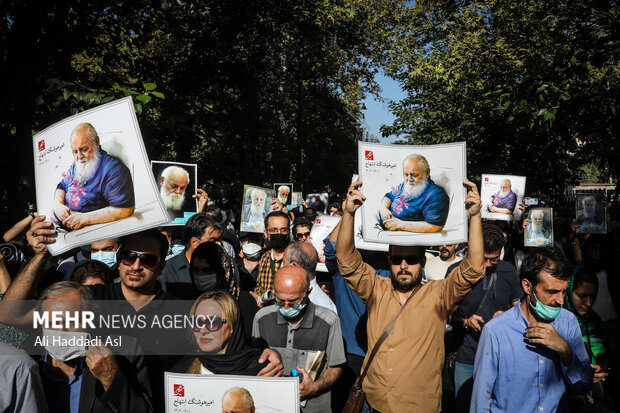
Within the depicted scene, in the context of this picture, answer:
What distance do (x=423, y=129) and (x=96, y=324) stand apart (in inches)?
713

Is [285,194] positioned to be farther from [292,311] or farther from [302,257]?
[292,311]

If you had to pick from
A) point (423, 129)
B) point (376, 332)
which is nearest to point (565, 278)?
point (376, 332)

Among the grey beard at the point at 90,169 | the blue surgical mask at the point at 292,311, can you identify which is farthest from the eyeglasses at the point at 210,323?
the grey beard at the point at 90,169

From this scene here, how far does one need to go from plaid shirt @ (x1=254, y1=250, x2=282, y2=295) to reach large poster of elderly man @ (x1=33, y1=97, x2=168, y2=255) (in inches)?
98.3

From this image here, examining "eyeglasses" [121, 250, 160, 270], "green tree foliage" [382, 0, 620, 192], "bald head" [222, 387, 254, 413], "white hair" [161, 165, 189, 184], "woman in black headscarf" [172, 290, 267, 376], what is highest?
"green tree foliage" [382, 0, 620, 192]

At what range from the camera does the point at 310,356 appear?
3.61m

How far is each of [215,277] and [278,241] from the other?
1528 millimetres

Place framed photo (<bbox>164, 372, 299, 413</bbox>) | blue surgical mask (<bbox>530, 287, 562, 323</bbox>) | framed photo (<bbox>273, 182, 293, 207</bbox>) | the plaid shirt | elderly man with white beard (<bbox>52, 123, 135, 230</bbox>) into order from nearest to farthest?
framed photo (<bbox>164, 372, 299, 413</bbox>), elderly man with white beard (<bbox>52, 123, 135, 230</bbox>), blue surgical mask (<bbox>530, 287, 562, 323</bbox>), the plaid shirt, framed photo (<bbox>273, 182, 293, 207</bbox>)

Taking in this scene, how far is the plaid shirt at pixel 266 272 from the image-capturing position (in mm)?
5480

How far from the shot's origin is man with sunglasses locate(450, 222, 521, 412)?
4594 mm

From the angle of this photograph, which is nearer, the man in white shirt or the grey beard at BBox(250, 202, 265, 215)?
the man in white shirt

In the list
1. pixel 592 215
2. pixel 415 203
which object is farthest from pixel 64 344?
pixel 592 215

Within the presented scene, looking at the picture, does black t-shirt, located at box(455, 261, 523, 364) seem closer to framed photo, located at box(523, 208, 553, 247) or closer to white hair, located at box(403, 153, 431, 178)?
white hair, located at box(403, 153, 431, 178)

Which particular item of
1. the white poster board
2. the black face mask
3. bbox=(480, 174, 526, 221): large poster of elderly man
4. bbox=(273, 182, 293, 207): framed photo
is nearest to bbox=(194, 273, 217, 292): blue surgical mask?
the black face mask
